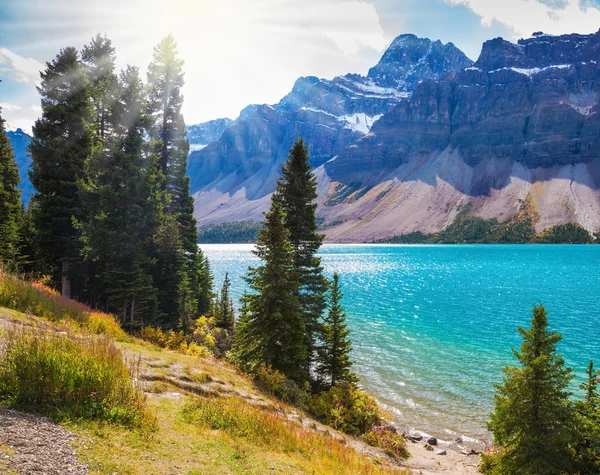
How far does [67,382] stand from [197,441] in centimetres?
318

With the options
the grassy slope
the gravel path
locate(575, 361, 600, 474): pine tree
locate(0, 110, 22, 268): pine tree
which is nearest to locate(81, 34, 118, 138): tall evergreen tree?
locate(0, 110, 22, 268): pine tree

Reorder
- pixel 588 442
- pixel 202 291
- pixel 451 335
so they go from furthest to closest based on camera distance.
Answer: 1. pixel 202 291
2. pixel 451 335
3. pixel 588 442

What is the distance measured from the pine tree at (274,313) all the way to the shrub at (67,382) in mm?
13090

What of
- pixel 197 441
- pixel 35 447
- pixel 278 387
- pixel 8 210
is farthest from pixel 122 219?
pixel 35 447

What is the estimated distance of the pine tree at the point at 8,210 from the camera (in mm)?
26797

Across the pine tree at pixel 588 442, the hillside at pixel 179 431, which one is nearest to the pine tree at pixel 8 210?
the hillside at pixel 179 431

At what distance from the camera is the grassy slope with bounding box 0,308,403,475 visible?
677cm

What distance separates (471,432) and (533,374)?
11856mm

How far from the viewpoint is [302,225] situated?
26203mm

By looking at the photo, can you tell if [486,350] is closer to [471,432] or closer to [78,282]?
[471,432]

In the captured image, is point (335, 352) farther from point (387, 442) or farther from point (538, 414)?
point (538, 414)

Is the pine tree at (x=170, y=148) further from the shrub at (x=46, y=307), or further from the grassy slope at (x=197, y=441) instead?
the grassy slope at (x=197, y=441)

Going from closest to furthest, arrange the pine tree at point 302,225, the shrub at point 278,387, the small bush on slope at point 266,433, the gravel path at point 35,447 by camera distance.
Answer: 1. the gravel path at point 35,447
2. the small bush on slope at point 266,433
3. the shrub at point 278,387
4. the pine tree at point 302,225

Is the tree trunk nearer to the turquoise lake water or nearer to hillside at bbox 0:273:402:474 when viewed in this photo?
A: hillside at bbox 0:273:402:474
